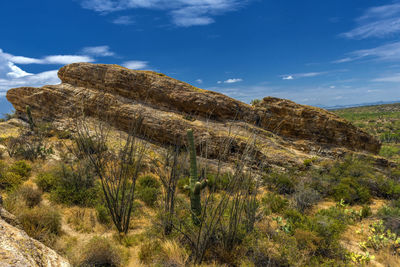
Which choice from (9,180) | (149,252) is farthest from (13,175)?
(149,252)

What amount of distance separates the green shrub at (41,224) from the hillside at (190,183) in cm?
3

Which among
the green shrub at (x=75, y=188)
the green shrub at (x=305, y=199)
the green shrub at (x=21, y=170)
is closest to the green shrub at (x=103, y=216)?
the green shrub at (x=75, y=188)

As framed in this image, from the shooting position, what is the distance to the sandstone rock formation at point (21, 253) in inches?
74.7

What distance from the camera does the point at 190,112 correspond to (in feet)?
43.0

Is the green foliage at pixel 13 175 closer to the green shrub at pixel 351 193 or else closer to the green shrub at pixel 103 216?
the green shrub at pixel 103 216

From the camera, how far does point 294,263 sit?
394cm

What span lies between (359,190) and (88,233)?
11.8 meters

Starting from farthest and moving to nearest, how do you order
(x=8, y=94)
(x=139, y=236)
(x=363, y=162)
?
(x=8, y=94)
(x=363, y=162)
(x=139, y=236)

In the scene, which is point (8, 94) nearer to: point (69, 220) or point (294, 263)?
point (69, 220)

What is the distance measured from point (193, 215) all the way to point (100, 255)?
2.33m

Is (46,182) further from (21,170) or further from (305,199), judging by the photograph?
(305,199)

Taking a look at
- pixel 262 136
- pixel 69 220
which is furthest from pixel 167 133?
pixel 69 220

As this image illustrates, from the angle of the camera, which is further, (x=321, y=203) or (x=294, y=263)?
(x=321, y=203)

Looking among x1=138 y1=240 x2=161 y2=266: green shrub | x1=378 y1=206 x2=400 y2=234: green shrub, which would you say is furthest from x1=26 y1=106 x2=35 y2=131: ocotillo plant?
x1=378 y1=206 x2=400 y2=234: green shrub
